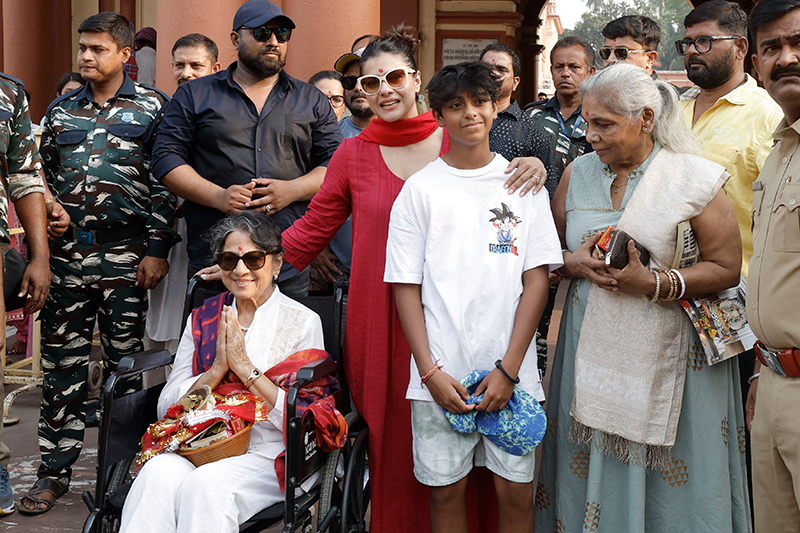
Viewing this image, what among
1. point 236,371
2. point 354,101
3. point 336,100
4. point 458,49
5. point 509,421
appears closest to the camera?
point 509,421

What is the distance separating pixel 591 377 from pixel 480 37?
11240mm

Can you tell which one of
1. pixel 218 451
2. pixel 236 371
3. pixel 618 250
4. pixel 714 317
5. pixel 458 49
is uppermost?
pixel 458 49

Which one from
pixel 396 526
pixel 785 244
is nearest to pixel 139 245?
pixel 396 526

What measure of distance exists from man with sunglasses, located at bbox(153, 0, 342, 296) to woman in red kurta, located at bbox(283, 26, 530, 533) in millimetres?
689

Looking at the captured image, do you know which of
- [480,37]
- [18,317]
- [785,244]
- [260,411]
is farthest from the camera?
[480,37]

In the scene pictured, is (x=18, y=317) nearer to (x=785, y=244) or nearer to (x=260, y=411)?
(x=260, y=411)

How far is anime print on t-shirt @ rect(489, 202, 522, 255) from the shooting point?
8.68ft

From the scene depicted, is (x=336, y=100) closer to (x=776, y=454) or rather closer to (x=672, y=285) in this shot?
(x=672, y=285)

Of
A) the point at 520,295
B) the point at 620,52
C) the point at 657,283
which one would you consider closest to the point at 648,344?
the point at 657,283

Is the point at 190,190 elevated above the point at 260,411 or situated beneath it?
elevated above

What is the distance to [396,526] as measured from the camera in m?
2.97

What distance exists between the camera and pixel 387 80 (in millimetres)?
2947

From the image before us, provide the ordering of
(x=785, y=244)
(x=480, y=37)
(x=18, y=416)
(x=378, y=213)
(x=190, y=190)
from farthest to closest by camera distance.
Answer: (x=480, y=37)
(x=18, y=416)
(x=190, y=190)
(x=378, y=213)
(x=785, y=244)

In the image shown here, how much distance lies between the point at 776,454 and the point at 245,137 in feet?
8.48
